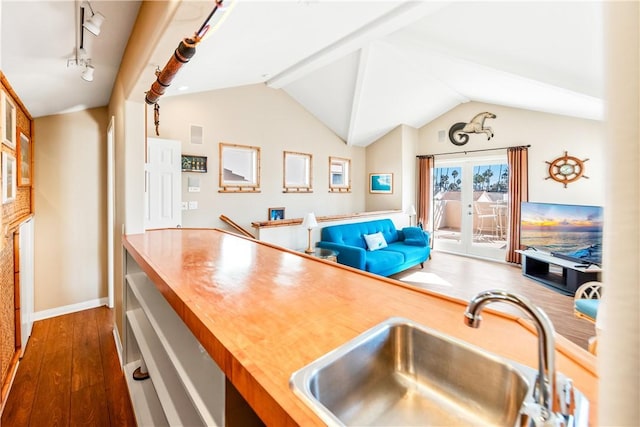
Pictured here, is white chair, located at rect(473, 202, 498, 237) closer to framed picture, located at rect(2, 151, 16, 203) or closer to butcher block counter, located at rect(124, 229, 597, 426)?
butcher block counter, located at rect(124, 229, 597, 426)

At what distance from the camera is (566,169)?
17.0 feet

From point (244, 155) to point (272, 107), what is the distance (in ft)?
3.59

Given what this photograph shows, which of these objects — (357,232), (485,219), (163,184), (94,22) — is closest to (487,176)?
(485,219)

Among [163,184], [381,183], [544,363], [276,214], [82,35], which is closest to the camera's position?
[544,363]

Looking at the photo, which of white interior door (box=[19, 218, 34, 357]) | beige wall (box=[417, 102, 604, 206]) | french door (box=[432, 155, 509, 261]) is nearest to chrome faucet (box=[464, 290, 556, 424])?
white interior door (box=[19, 218, 34, 357])

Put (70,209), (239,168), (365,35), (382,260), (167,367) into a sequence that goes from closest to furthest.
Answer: (167,367) < (70,209) < (365,35) < (382,260) < (239,168)

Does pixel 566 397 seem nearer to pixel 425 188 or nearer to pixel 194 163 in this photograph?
pixel 194 163

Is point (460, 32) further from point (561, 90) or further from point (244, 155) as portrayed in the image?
point (244, 155)

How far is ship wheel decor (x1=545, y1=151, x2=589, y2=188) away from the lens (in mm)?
5027

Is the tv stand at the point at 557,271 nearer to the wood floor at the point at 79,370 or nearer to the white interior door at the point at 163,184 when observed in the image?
the wood floor at the point at 79,370

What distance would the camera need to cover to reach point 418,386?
3.05 ft

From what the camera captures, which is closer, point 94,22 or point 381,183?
point 94,22

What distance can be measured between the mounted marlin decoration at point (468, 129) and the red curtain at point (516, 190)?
0.65 meters

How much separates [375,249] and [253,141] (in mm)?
2892
